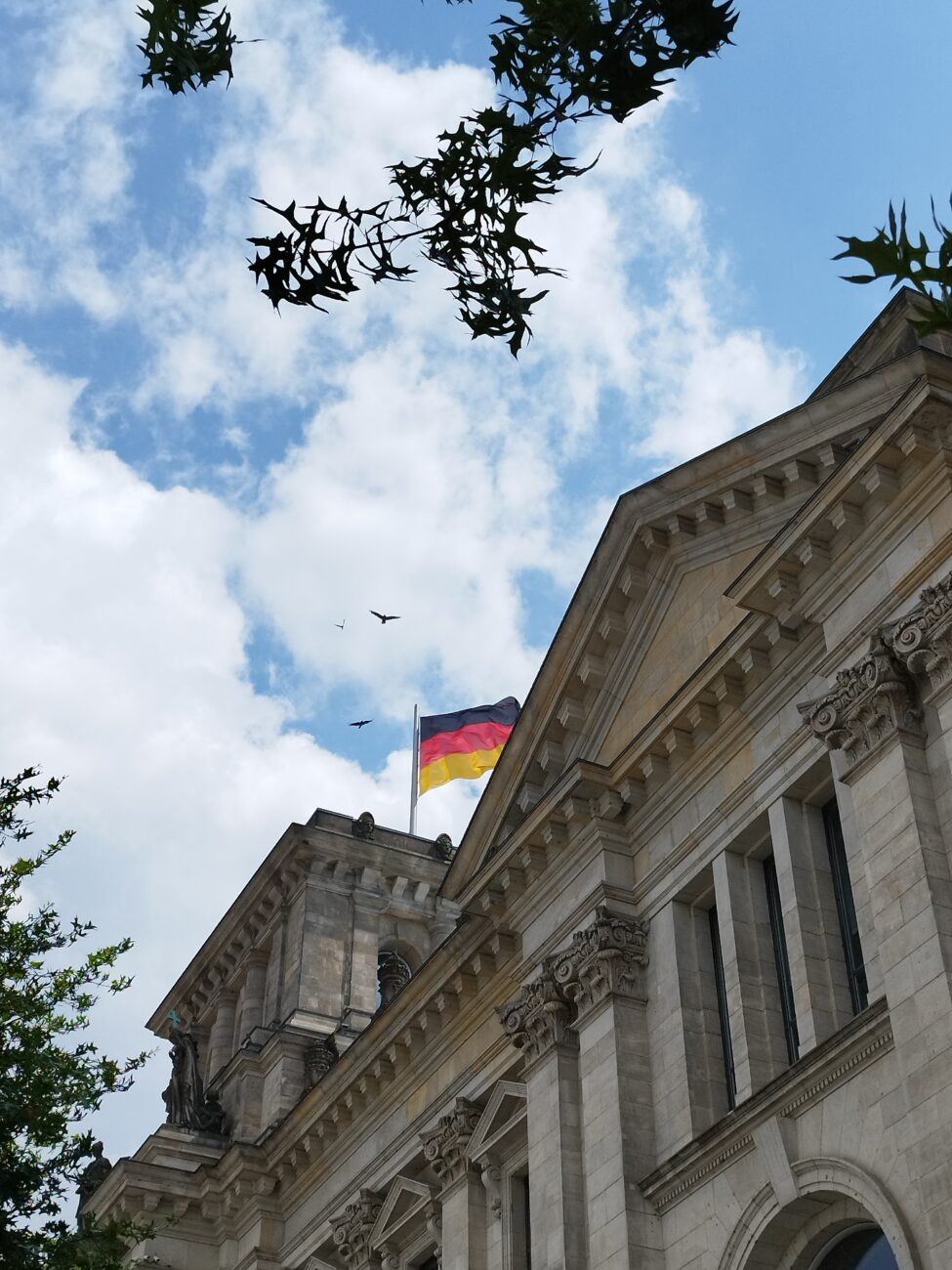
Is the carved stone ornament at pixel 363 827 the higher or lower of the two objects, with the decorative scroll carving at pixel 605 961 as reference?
higher

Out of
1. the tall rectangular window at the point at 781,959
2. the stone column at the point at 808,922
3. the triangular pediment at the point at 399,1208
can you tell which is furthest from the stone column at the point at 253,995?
the stone column at the point at 808,922

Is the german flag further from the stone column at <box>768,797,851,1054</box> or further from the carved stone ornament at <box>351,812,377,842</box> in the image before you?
the stone column at <box>768,797,851,1054</box>

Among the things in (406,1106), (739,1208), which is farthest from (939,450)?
(406,1106)

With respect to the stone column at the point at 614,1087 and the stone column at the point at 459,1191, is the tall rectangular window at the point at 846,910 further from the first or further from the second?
the stone column at the point at 459,1191

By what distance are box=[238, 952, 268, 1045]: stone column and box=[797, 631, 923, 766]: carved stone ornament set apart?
73.5 feet

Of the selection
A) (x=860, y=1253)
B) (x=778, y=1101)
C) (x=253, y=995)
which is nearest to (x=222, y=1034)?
(x=253, y=995)

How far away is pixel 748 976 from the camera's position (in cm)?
2073

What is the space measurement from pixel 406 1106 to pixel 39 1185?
32.2 ft

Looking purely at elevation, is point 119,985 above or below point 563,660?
below

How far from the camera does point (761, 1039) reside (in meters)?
20.1

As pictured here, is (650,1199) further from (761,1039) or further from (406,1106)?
(406,1106)

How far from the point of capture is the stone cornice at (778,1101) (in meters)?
17.8

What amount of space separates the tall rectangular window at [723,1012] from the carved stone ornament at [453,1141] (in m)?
5.87

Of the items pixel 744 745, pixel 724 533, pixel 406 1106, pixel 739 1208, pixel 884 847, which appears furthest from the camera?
pixel 406 1106
